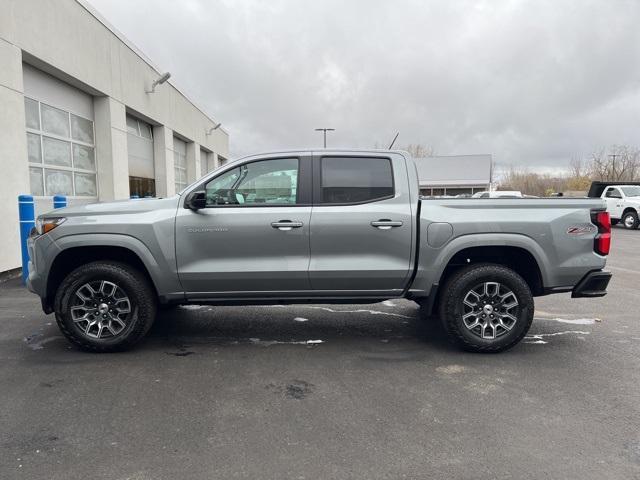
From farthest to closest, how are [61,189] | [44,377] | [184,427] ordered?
[61,189]
[44,377]
[184,427]

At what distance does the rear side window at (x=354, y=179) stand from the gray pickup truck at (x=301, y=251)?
0.02m

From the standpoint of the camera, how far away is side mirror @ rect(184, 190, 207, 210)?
4.29m

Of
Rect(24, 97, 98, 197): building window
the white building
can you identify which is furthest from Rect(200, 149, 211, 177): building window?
Rect(24, 97, 98, 197): building window

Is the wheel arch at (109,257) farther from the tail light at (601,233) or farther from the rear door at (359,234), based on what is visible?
the tail light at (601,233)

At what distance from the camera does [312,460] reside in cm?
270

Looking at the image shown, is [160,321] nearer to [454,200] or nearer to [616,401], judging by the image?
[454,200]

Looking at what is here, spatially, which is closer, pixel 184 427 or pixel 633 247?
pixel 184 427

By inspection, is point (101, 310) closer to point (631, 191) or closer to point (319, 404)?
point (319, 404)

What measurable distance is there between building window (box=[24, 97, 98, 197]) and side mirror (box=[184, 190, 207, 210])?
22.1ft

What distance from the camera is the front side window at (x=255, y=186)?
14.8ft

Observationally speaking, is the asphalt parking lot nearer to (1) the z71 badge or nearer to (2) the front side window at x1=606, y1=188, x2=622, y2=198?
(1) the z71 badge

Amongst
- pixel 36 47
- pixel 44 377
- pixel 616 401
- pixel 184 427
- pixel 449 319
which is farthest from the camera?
pixel 36 47

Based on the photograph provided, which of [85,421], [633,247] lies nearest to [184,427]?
[85,421]

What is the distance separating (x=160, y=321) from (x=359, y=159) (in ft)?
10.4
